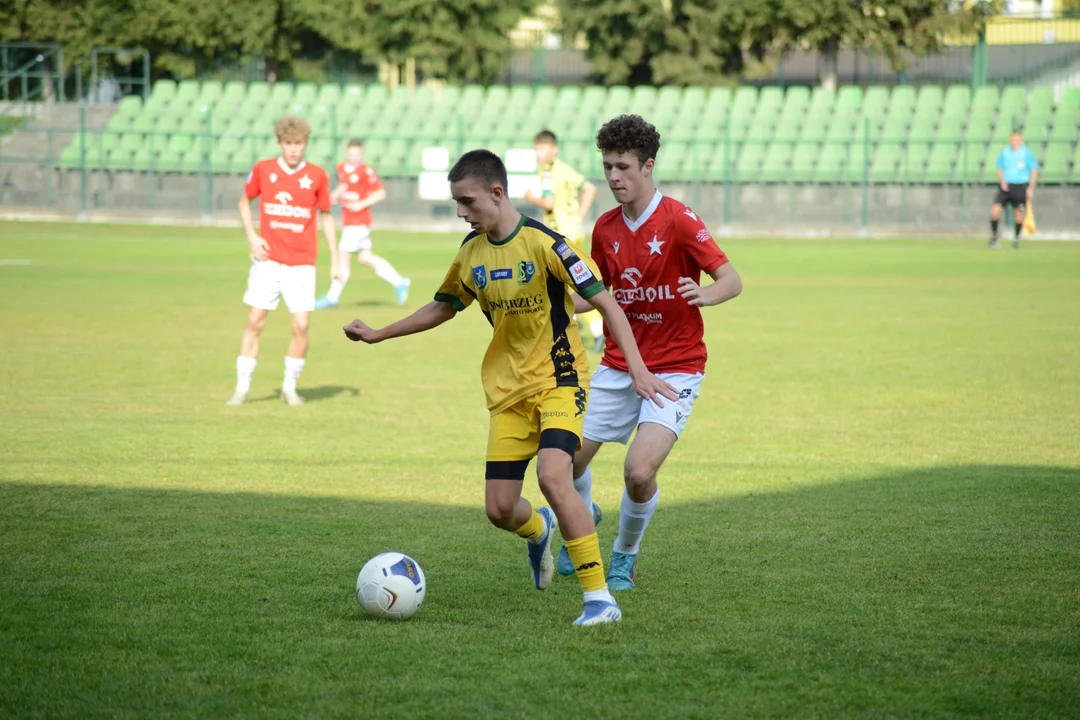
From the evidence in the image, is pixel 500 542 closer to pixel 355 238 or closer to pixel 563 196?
pixel 563 196

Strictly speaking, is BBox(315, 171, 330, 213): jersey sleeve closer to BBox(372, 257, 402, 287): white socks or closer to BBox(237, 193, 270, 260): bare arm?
BBox(237, 193, 270, 260): bare arm

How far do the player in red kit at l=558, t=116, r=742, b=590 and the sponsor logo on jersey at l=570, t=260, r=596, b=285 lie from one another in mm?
545

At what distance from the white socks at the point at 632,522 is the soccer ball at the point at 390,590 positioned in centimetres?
101

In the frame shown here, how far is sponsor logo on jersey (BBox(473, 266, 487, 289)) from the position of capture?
210 inches

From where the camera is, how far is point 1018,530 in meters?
6.48

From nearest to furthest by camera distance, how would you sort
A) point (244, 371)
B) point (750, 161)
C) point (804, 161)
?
1. point (244, 371)
2. point (804, 161)
3. point (750, 161)

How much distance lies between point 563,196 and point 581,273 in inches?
369

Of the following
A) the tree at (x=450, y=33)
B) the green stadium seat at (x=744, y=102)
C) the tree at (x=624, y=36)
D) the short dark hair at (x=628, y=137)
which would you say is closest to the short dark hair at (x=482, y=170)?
the short dark hair at (x=628, y=137)

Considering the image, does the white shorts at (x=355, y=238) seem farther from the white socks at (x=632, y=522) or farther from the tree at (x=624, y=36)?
the tree at (x=624, y=36)

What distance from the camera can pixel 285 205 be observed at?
1045 cm

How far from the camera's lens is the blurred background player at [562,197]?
13961 mm

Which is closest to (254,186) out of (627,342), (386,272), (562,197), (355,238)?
(562,197)

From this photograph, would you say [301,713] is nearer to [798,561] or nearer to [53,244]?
[798,561]

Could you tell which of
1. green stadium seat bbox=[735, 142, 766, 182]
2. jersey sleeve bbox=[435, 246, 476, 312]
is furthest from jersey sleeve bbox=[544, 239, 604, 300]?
green stadium seat bbox=[735, 142, 766, 182]
